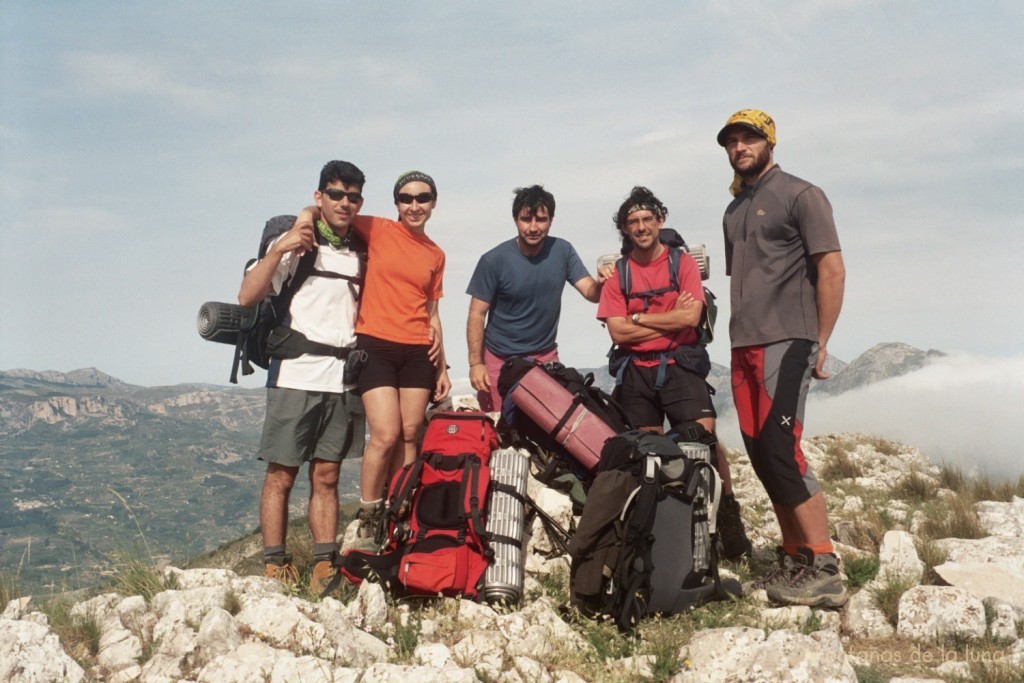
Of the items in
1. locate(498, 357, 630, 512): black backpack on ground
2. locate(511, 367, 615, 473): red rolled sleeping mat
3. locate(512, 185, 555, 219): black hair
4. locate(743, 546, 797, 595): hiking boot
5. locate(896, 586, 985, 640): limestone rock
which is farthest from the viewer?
locate(512, 185, 555, 219): black hair

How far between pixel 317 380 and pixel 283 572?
5.65 feet

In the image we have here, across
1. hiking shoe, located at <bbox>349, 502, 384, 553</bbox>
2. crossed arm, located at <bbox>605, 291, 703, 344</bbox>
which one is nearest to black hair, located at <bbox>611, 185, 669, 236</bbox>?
crossed arm, located at <bbox>605, 291, 703, 344</bbox>

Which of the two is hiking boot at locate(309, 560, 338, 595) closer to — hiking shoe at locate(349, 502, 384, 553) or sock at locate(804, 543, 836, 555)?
hiking shoe at locate(349, 502, 384, 553)

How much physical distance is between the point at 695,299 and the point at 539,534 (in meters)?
2.60

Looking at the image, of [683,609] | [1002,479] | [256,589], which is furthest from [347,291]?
[1002,479]

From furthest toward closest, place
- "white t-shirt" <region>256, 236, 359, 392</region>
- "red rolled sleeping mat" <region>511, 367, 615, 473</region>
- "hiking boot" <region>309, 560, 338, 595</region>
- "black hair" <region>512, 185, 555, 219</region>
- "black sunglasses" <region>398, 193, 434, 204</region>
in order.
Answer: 1. "black hair" <region>512, 185, 555, 219</region>
2. "red rolled sleeping mat" <region>511, 367, 615, 473</region>
3. "black sunglasses" <region>398, 193, 434, 204</region>
4. "white t-shirt" <region>256, 236, 359, 392</region>
5. "hiking boot" <region>309, 560, 338, 595</region>

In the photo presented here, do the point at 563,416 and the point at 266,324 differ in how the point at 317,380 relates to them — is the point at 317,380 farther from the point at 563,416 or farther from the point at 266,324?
the point at 563,416

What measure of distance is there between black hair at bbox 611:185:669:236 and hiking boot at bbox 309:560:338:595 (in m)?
4.08

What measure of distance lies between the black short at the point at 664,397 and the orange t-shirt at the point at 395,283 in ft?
6.41

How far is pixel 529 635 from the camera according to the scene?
5.00 m

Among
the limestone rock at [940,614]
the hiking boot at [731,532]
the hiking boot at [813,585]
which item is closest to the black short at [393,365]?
the hiking boot at [731,532]

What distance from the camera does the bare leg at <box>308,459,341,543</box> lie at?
6.45 m

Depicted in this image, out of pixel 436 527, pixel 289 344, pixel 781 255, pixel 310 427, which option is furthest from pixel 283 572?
pixel 781 255

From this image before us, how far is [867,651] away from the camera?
5.23 metres
